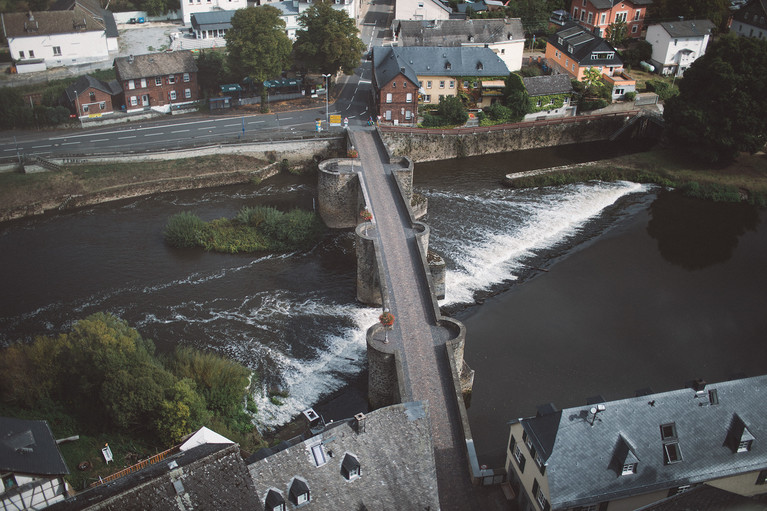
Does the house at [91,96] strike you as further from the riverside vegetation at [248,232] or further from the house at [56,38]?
the riverside vegetation at [248,232]

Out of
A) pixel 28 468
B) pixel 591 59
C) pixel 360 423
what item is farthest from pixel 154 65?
pixel 360 423

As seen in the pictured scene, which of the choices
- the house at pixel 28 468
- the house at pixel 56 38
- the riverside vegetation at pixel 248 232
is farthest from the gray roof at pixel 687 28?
the house at pixel 28 468

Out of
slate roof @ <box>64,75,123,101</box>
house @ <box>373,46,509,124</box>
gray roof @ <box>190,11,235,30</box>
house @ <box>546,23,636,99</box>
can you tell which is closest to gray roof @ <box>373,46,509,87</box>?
house @ <box>373,46,509,124</box>

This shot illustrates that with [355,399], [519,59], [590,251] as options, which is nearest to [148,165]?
[355,399]

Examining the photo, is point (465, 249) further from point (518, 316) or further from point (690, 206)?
point (690, 206)

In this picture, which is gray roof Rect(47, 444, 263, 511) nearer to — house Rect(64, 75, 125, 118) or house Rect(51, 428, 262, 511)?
house Rect(51, 428, 262, 511)

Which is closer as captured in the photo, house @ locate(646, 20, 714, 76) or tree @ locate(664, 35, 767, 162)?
tree @ locate(664, 35, 767, 162)
